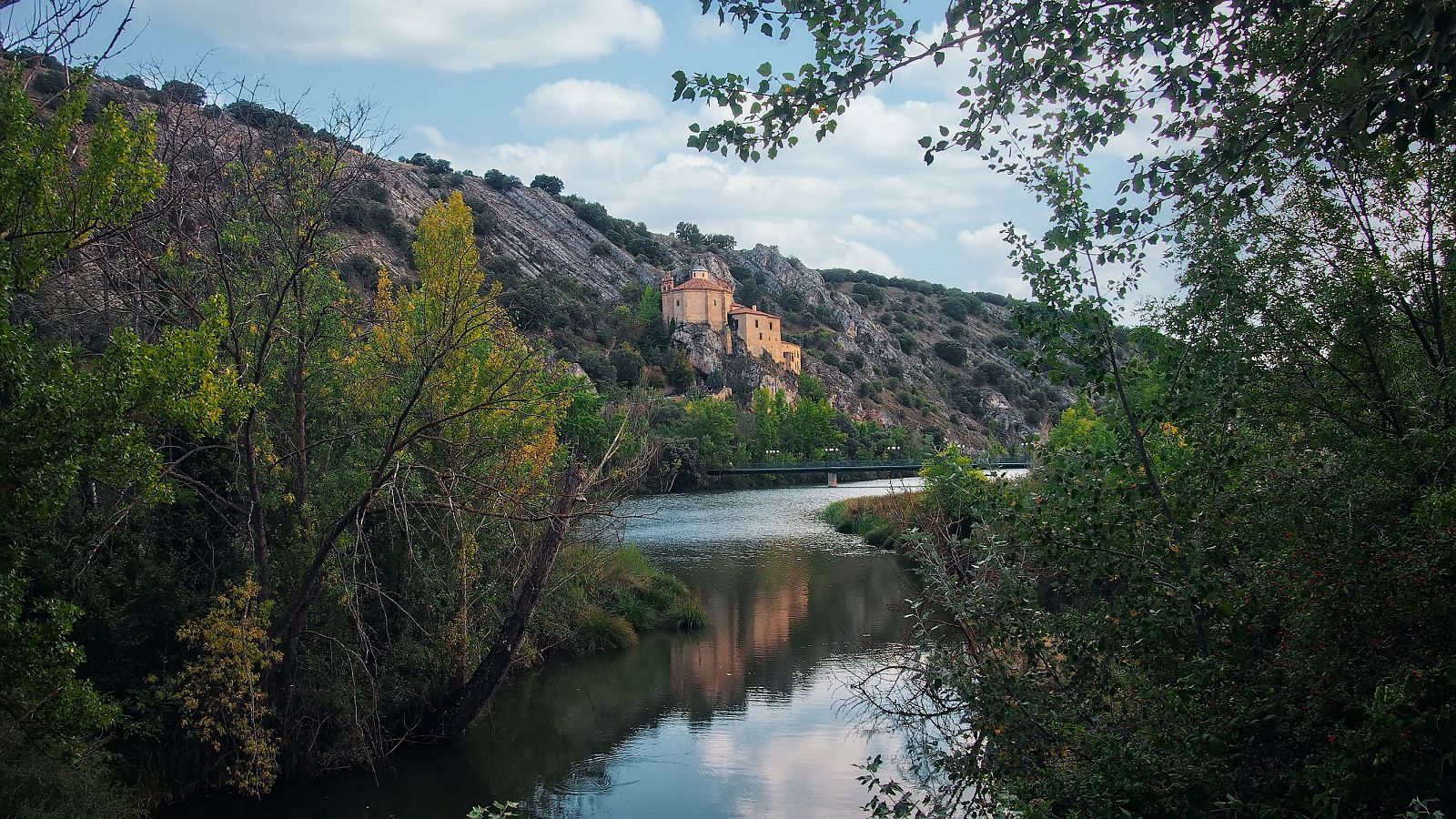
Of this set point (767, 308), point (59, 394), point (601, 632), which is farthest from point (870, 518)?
point (767, 308)

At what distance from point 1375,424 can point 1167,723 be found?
327cm

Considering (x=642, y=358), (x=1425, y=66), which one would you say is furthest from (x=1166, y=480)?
(x=642, y=358)

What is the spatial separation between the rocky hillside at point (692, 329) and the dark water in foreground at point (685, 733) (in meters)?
34.7

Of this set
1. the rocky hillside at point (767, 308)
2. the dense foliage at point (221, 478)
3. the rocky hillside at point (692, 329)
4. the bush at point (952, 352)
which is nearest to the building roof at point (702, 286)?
the rocky hillside at point (692, 329)

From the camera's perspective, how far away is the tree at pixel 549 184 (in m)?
124

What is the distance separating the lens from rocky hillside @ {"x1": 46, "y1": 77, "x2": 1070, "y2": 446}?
75.0 meters

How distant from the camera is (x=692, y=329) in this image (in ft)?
318

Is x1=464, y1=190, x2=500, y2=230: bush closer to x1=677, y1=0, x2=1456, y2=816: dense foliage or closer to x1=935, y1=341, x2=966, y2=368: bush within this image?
x1=935, y1=341, x2=966, y2=368: bush

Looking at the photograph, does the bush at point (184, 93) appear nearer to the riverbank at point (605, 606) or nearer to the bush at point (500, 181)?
the riverbank at point (605, 606)

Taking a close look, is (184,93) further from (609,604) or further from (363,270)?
(363,270)

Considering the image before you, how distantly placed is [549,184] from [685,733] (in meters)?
117

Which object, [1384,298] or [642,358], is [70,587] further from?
[642,358]

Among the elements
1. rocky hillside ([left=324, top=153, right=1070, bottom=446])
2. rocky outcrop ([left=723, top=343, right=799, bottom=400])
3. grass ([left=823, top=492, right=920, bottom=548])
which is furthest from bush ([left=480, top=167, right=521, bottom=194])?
grass ([left=823, top=492, right=920, bottom=548])

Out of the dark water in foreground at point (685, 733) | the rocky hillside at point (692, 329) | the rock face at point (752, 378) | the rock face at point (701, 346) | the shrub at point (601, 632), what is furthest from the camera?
the rock face at point (752, 378)
